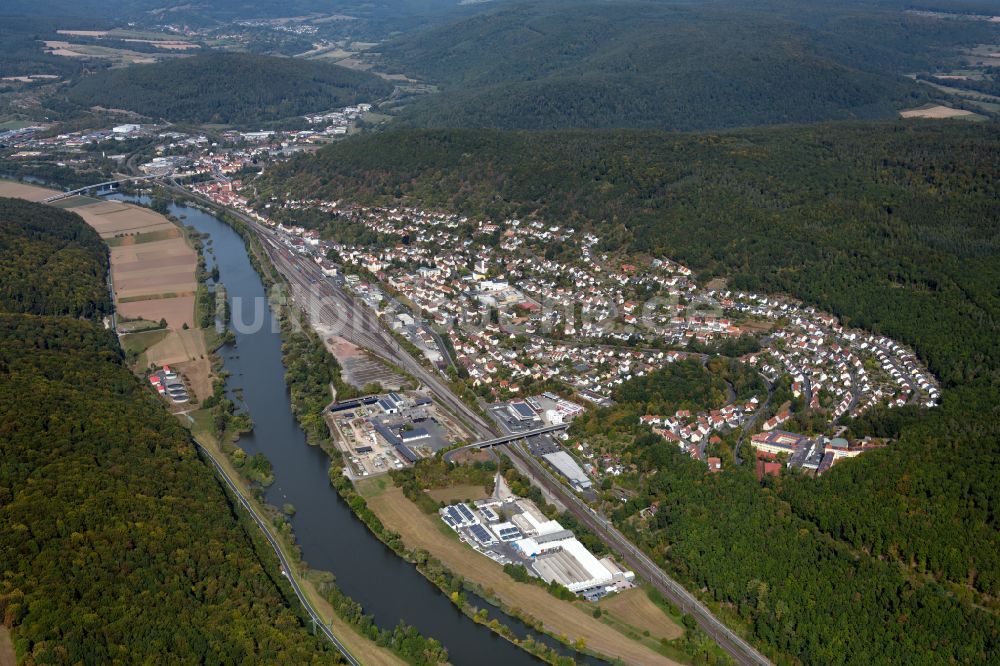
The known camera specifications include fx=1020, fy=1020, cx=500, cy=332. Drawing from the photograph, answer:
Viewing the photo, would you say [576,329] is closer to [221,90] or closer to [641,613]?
[641,613]

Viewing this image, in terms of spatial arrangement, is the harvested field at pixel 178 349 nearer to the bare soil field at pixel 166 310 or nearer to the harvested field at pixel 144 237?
the bare soil field at pixel 166 310

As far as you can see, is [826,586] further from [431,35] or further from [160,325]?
[431,35]

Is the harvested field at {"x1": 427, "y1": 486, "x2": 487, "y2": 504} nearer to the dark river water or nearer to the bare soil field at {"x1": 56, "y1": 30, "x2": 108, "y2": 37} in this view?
the dark river water

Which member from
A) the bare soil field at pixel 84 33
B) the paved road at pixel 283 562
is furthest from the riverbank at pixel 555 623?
the bare soil field at pixel 84 33

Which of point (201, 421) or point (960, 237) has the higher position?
point (960, 237)

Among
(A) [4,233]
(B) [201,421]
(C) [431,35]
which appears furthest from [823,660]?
(C) [431,35]

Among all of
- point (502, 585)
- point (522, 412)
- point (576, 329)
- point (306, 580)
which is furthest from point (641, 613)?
point (576, 329)
